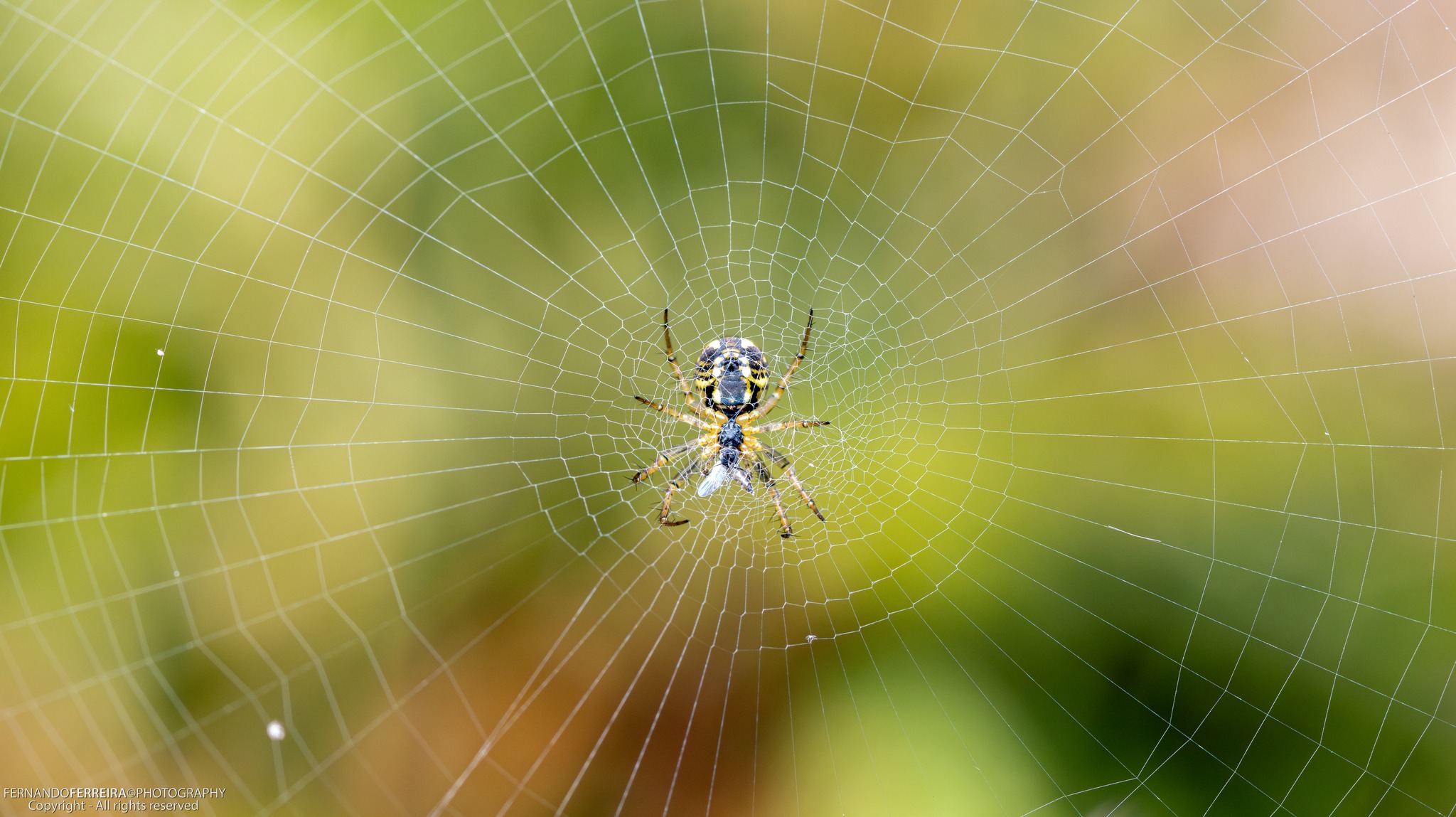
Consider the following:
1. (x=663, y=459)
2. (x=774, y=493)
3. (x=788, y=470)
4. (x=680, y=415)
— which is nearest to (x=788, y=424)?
(x=788, y=470)

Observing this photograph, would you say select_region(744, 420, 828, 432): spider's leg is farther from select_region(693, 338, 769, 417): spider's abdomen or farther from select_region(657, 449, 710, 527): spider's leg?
select_region(657, 449, 710, 527): spider's leg

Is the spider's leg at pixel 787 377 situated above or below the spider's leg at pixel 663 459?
above

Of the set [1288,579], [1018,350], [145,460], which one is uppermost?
[1018,350]

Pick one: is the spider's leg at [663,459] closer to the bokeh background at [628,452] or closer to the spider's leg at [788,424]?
the bokeh background at [628,452]

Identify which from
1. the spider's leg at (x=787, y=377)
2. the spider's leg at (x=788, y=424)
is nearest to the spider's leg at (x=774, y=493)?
the spider's leg at (x=788, y=424)

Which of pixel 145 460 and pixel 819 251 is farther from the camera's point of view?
pixel 819 251

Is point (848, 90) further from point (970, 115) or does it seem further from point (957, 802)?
Answer: point (957, 802)

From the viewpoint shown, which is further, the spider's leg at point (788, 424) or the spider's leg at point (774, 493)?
the spider's leg at point (774, 493)

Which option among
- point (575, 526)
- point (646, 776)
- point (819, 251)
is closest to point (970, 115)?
point (819, 251)

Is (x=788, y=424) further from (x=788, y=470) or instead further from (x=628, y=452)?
(x=628, y=452)
